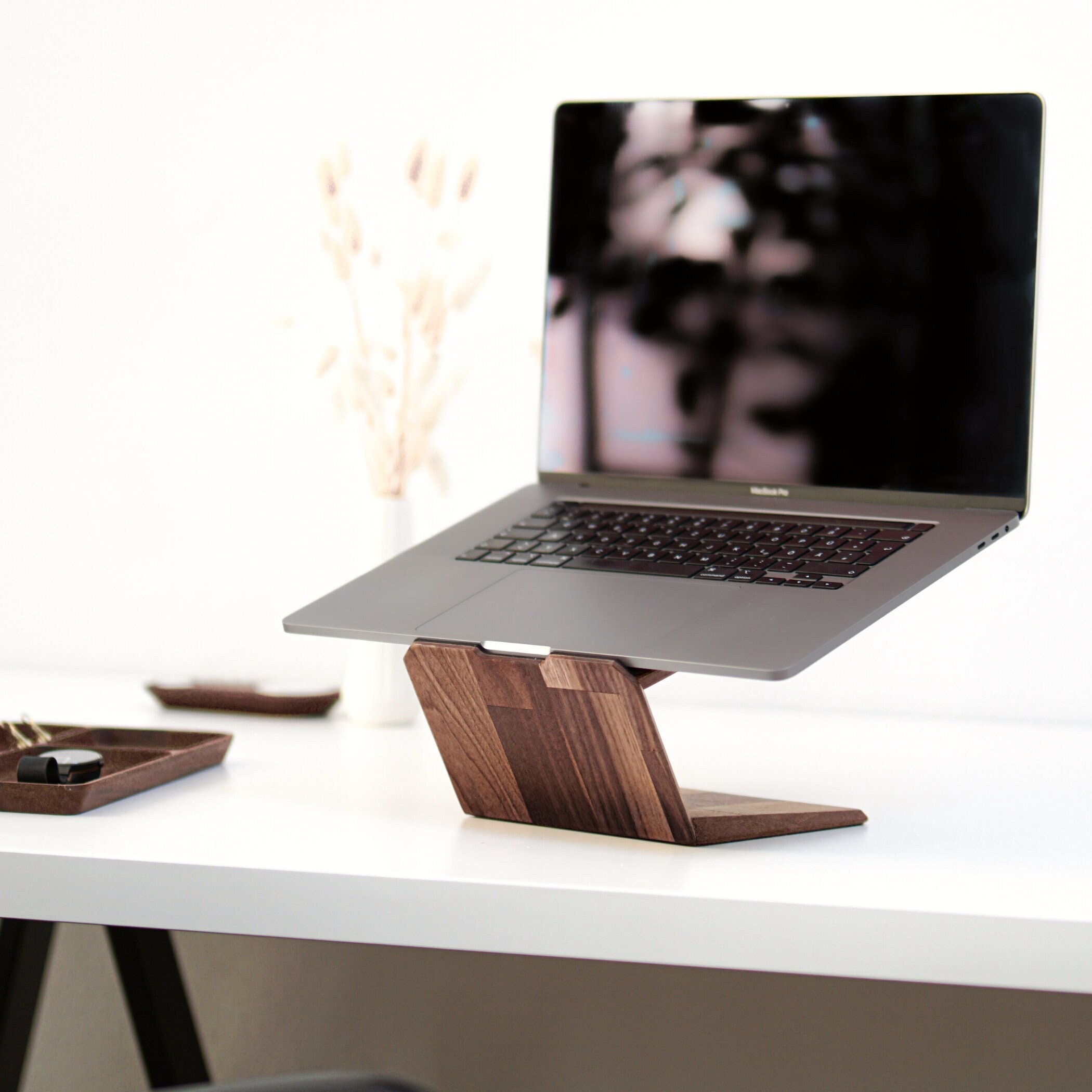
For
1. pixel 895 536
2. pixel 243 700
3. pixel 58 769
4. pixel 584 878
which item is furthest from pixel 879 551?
pixel 243 700

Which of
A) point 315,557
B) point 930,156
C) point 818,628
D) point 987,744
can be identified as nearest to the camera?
point 818,628

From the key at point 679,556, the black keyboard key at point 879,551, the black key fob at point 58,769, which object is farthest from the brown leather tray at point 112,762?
the black keyboard key at point 879,551

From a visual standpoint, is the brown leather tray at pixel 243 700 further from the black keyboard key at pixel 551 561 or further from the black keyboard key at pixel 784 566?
the black keyboard key at pixel 784 566

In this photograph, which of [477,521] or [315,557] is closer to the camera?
[477,521]

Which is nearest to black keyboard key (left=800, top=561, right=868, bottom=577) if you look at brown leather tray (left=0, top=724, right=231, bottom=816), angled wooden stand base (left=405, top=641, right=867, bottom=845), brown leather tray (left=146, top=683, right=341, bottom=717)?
angled wooden stand base (left=405, top=641, right=867, bottom=845)

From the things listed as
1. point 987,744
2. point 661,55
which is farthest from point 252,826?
point 661,55

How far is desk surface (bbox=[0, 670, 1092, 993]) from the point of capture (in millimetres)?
594

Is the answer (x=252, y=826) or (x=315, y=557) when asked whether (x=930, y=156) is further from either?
(x=315, y=557)

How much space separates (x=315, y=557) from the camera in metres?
1.37

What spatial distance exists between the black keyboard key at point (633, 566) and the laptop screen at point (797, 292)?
0.13 metres

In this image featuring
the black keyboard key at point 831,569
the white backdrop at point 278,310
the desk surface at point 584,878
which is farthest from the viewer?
the white backdrop at point 278,310

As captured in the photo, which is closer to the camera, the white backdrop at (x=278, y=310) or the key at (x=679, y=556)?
the key at (x=679, y=556)

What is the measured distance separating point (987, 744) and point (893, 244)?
484 mm

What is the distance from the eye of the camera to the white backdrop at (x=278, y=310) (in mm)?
1239
